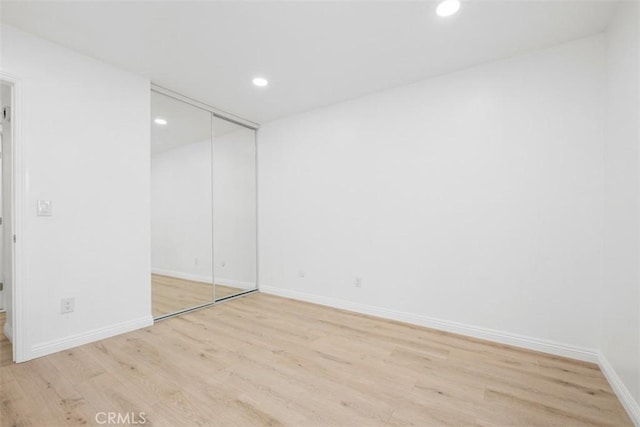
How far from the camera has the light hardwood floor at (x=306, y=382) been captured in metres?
1.57

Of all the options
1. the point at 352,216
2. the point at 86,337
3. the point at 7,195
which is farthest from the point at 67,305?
the point at 352,216

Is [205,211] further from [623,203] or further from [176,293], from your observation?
[623,203]

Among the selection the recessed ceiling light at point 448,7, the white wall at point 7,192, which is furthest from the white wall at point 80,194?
the recessed ceiling light at point 448,7

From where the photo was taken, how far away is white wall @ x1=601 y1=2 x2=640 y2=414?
1594 mm

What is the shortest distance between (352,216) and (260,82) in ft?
5.91

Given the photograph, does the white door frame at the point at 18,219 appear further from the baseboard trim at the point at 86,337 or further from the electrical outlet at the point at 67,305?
the electrical outlet at the point at 67,305

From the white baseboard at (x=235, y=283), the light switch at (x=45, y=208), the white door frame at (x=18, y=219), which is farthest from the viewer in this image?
the white baseboard at (x=235, y=283)

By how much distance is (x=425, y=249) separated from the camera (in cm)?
285

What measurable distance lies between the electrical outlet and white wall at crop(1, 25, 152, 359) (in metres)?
0.03

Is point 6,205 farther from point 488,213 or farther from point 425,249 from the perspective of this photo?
point 488,213

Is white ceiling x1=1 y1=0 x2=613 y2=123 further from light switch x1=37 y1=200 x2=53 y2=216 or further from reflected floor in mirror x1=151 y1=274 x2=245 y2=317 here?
reflected floor in mirror x1=151 y1=274 x2=245 y2=317

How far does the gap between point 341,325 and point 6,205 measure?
3.47 meters

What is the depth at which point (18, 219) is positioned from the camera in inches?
Result: 82.2

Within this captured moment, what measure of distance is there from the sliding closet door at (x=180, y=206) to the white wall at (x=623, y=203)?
3.75 m
